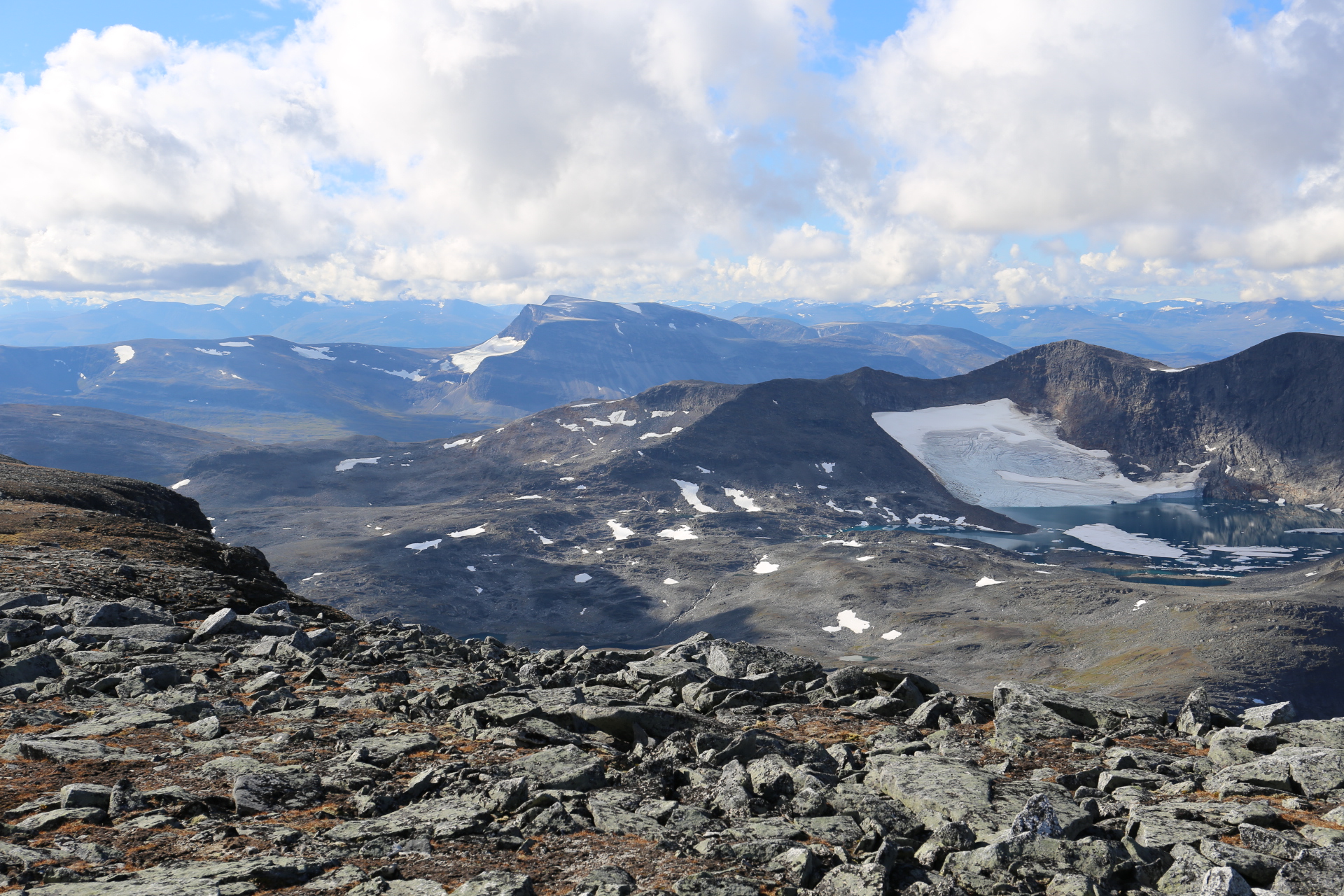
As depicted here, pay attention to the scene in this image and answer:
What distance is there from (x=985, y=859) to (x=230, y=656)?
17.3 m

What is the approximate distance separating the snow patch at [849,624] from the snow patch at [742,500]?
68699mm

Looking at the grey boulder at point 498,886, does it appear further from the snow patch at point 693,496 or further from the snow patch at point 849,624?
the snow patch at point 693,496

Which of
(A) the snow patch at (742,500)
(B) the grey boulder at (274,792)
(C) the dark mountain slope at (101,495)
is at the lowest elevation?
(A) the snow patch at (742,500)

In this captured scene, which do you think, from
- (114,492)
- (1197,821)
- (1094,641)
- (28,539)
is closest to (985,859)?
(1197,821)

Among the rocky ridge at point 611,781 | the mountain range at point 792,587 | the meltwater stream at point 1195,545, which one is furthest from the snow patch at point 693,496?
the rocky ridge at point 611,781

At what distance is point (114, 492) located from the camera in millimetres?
49906

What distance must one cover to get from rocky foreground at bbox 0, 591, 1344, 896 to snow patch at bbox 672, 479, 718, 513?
169931mm

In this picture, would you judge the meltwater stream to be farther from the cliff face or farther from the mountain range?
the cliff face

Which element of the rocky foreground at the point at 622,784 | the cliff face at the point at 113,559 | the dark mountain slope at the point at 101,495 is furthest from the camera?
the dark mountain slope at the point at 101,495

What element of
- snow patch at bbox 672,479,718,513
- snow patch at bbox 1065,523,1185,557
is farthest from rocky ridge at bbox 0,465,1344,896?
snow patch at bbox 1065,523,1185,557

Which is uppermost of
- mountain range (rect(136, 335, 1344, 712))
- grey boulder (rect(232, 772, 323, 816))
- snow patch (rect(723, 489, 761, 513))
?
grey boulder (rect(232, 772, 323, 816))

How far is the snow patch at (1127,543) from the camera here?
17812cm

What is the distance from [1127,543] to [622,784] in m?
210

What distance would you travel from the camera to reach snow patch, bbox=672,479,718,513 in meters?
188
